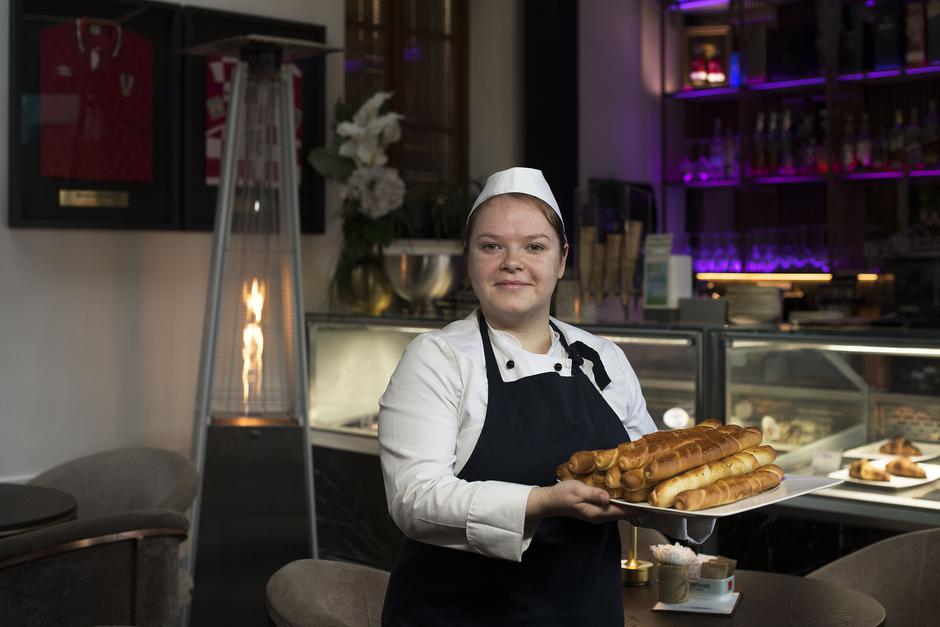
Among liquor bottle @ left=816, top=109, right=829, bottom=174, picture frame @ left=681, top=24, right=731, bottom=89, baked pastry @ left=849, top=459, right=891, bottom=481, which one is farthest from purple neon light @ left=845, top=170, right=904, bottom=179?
baked pastry @ left=849, top=459, right=891, bottom=481

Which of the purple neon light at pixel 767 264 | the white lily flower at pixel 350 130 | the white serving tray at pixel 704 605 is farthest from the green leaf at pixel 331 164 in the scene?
the purple neon light at pixel 767 264

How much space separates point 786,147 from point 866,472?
3929 mm

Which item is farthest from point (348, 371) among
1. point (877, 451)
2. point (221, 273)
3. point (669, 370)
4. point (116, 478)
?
point (877, 451)

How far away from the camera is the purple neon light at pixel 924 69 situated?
20.4ft

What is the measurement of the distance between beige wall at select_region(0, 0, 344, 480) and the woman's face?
274cm

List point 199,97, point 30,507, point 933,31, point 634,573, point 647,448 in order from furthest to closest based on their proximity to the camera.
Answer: point 933,31 → point 199,97 → point 30,507 → point 634,573 → point 647,448

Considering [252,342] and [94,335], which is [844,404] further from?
[94,335]

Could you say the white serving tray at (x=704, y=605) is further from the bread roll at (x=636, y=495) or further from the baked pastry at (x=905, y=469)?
the baked pastry at (x=905, y=469)

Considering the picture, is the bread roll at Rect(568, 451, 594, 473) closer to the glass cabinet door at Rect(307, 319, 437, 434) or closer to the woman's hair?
the woman's hair

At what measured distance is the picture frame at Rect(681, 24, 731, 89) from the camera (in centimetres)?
712

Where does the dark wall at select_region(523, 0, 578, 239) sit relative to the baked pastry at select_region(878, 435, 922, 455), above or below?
above

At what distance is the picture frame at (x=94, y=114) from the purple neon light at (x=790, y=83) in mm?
3805

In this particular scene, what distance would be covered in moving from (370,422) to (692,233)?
11.3 ft

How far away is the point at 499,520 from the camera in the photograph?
58.4 inches
